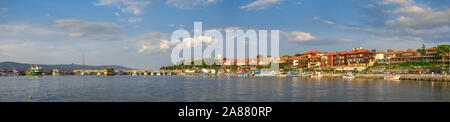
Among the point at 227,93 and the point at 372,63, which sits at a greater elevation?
the point at 372,63

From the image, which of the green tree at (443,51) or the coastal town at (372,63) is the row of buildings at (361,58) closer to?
the coastal town at (372,63)

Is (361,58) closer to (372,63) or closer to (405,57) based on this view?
(372,63)

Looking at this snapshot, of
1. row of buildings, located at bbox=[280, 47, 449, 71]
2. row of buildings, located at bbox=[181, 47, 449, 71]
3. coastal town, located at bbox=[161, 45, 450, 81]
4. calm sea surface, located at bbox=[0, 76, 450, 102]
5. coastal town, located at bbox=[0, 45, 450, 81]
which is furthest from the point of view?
row of buildings, located at bbox=[181, 47, 449, 71]

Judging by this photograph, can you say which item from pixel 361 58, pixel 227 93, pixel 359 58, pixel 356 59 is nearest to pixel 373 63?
pixel 361 58

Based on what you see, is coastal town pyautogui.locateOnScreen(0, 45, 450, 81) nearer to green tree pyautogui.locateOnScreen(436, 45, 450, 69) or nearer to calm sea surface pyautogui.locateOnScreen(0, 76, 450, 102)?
green tree pyautogui.locateOnScreen(436, 45, 450, 69)

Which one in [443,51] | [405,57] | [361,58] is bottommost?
[361,58]

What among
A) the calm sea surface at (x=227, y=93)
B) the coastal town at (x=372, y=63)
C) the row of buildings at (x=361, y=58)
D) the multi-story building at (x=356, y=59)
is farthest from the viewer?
the multi-story building at (x=356, y=59)

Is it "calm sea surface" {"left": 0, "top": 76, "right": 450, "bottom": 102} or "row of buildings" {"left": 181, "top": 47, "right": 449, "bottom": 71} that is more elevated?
"row of buildings" {"left": 181, "top": 47, "right": 449, "bottom": 71}

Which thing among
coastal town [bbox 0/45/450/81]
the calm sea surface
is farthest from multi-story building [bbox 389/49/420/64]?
the calm sea surface

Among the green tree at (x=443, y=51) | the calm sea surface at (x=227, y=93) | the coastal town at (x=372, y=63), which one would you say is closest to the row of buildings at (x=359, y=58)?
the coastal town at (x=372, y=63)
